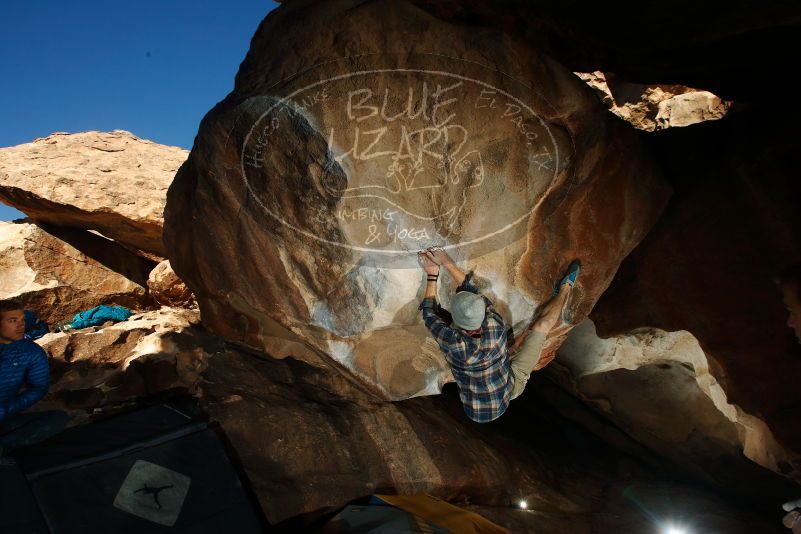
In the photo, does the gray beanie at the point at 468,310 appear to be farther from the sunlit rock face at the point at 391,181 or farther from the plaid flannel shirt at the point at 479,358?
the sunlit rock face at the point at 391,181

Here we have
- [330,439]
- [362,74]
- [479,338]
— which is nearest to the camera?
[362,74]

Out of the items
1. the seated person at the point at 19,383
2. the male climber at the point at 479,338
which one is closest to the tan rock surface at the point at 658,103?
the male climber at the point at 479,338

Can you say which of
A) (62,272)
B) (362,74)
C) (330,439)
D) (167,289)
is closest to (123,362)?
(330,439)

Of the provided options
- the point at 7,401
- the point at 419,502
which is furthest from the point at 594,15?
the point at 7,401

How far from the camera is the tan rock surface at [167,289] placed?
21.7 feet

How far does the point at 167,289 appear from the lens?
6.62 meters

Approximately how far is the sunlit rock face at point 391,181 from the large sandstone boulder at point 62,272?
3843 mm

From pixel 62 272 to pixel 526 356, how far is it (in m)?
6.50

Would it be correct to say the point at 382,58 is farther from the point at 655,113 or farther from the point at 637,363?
the point at 655,113

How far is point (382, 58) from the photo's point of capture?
2.62m

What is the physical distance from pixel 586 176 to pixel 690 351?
7.80 ft

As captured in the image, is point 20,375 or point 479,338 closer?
point 20,375

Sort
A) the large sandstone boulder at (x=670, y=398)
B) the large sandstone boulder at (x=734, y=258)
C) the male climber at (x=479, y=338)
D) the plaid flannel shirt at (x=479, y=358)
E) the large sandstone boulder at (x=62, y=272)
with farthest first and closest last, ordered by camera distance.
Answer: the large sandstone boulder at (x=62, y=272) → the large sandstone boulder at (x=670, y=398) → the large sandstone boulder at (x=734, y=258) → the plaid flannel shirt at (x=479, y=358) → the male climber at (x=479, y=338)

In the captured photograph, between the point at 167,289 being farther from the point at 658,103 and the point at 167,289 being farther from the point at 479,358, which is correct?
the point at 658,103
